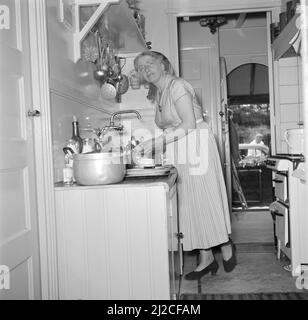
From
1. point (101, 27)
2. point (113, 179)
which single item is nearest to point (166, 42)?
point (101, 27)

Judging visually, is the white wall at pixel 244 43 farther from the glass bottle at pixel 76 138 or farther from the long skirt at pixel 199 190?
the glass bottle at pixel 76 138

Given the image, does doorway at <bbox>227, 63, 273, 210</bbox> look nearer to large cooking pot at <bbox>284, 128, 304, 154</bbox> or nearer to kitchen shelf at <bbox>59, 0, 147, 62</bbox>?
large cooking pot at <bbox>284, 128, 304, 154</bbox>

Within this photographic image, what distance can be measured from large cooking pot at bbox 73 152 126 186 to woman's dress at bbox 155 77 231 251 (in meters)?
0.69

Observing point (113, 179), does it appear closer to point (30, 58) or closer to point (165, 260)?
point (165, 260)

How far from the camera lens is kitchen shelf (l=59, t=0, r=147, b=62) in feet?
5.13

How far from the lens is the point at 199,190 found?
191 cm

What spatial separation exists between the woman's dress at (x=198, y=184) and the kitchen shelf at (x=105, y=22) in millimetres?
475

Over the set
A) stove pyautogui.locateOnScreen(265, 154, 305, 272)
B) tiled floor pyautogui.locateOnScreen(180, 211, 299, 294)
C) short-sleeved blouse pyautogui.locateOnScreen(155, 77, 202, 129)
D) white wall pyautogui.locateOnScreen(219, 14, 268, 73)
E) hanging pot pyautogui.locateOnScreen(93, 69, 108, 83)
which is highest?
white wall pyautogui.locateOnScreen(219, 14, 268, 73)

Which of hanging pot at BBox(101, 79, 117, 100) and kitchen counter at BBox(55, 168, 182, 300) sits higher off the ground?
hanging pot at BBox(101, 79, 117, 100)

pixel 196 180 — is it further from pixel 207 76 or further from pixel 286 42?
pixel 207 76

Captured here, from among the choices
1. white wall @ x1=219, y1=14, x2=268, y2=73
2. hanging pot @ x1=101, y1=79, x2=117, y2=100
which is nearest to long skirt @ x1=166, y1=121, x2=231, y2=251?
hanging pot @ x1=101, y1=79, x2=117, y2=100

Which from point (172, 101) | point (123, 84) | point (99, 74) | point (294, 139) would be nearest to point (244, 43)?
point (123, 84)

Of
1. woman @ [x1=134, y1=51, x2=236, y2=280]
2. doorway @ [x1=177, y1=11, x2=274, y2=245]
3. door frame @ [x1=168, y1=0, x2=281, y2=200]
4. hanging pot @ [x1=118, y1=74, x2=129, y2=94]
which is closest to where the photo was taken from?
woman @ [x1=134, y1=51, x2=236, y2=280]
